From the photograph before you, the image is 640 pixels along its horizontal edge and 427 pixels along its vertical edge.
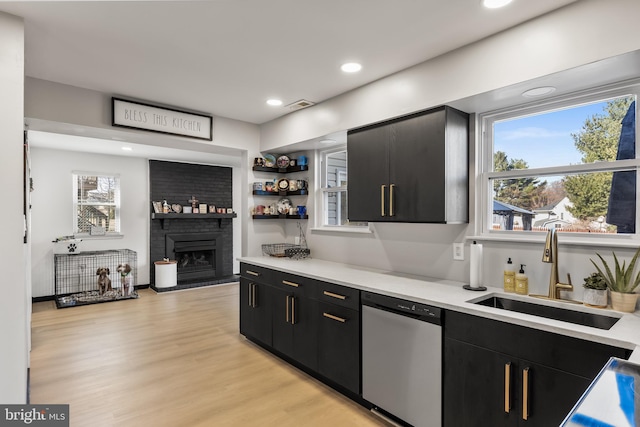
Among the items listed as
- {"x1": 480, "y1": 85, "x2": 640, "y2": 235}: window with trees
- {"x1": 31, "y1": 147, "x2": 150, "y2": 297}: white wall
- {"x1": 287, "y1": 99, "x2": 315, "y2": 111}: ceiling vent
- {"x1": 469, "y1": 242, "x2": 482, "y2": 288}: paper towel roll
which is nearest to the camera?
{"x1": 480, "y1": 85, "x2": 640, "y2": 235}: window with trees

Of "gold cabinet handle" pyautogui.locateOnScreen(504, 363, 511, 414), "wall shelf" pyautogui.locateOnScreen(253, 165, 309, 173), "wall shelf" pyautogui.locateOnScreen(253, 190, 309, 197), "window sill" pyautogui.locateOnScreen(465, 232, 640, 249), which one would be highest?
"wall shelf" pyautogui.locateOnScreen(253, 165, 309, 173)

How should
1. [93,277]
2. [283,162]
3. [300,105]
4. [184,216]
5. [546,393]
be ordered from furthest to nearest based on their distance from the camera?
[184,216], [93,277], [283,162], [300,105], [546,393]

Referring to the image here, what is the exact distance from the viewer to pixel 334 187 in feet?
12.7

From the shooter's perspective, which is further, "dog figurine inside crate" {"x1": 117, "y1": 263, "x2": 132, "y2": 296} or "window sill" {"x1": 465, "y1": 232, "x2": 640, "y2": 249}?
"dog figurine inside crate" {"x1": 117, "y1": 263, "x2": 132, "y2": 296}

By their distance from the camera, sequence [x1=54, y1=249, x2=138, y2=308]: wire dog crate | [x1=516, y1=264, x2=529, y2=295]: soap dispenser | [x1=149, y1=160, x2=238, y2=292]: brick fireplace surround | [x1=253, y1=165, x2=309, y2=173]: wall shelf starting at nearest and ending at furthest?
[x1=516, y1=264, x2=529, y2=295]: soap dispenser
[x1=253, y1=165, x2=309, y2=173]: wall shelf
[x1=54, y1=249, x2=138, y2=308]: wire dog crate
[x1=149, y1=160, x2=238, y2=292]: brick fireplace surround

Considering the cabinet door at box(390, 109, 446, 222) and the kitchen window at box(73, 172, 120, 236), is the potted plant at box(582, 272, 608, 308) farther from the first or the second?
the kitchen window at box(73, 172, 120, 236)

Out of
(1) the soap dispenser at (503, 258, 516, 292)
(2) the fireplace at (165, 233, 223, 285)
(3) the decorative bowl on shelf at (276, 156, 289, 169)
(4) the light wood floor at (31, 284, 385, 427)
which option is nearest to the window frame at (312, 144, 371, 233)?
(3) the decorative bowl on shelf at (276, 156, 289, 169)

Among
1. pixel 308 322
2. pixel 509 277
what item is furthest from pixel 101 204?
pixel 509 277

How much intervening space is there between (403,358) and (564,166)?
1.59 m

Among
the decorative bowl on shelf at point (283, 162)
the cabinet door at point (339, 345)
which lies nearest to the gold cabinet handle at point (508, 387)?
the cabinet door at point (339, 345)

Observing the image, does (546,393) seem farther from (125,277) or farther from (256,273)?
(125,277)

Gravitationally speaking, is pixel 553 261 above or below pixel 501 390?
above

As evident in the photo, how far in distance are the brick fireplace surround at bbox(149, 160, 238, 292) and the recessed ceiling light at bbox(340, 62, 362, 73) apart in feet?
16.6

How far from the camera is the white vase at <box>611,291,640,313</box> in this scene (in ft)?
5.97
